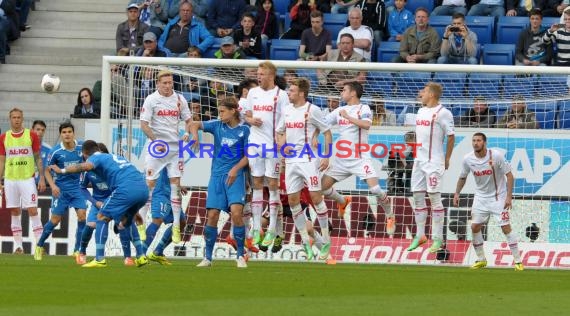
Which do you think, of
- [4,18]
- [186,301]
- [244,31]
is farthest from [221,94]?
[186,301]

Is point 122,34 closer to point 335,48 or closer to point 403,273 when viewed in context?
point 335,48

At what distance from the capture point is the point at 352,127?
1948 cm

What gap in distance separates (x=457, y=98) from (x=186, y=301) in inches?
419

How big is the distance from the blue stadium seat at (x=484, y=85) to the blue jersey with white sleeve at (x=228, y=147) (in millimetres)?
5517

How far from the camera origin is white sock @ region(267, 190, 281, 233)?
61.8 ft

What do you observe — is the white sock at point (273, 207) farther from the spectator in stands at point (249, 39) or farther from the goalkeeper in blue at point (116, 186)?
the spectator in stands at point (249, 39)

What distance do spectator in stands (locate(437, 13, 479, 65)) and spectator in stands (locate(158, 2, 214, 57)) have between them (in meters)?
4.28

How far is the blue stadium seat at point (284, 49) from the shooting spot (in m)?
25.0

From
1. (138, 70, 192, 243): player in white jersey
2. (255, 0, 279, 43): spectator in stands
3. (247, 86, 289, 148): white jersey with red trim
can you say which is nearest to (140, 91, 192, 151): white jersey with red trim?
(138, 70, 192, 243): player in white jersey

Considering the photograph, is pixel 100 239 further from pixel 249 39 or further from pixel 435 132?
pixel 249 39

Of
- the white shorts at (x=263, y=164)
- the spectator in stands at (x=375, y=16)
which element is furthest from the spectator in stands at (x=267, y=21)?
the white shorts at (x=263, y=164)

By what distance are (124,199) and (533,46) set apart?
31.5 feet

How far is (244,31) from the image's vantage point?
24.8m

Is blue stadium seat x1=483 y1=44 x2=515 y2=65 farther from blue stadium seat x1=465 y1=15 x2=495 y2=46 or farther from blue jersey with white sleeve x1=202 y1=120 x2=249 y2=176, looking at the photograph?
blue jersey with white sleeve x1=202 y1=120 x2=249 y2=176
